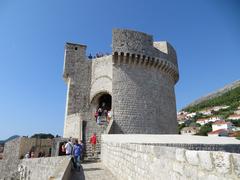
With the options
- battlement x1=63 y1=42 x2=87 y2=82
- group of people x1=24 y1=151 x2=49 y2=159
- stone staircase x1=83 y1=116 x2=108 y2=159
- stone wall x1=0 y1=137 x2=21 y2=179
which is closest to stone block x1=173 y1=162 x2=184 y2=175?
stone staircase x1=83 y1=116 x2=108 y2=159

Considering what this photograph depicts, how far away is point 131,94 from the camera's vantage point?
48.7 feet

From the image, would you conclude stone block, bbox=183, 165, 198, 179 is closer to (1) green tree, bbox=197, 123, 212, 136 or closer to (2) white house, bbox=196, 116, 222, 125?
(1) green tree, bbox=197, 123, 212, 136

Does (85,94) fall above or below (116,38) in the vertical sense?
below

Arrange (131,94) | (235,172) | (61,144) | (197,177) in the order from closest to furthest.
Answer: (235,172) < (197,177) < (61,144) < (131,94)

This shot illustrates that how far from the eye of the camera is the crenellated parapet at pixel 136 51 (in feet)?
48.8

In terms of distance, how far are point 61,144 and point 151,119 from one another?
6.64 meters

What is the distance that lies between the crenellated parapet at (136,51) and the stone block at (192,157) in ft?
41.8

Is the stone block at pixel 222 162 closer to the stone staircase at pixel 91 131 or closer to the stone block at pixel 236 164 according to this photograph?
the stone block at pixel 236 164

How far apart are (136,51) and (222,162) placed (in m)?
13.6

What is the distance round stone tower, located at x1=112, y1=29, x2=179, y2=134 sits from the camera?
14312 mm

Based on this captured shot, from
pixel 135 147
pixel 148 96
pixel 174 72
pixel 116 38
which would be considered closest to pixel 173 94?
pixel 174 72

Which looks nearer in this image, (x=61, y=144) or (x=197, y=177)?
(x=197, y=177)

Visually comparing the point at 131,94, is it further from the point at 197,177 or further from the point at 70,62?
the point at 197,177

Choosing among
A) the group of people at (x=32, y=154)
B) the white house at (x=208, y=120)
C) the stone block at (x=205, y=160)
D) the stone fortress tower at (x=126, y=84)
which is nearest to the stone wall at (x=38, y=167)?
the group of people at (x=32, y=154)
